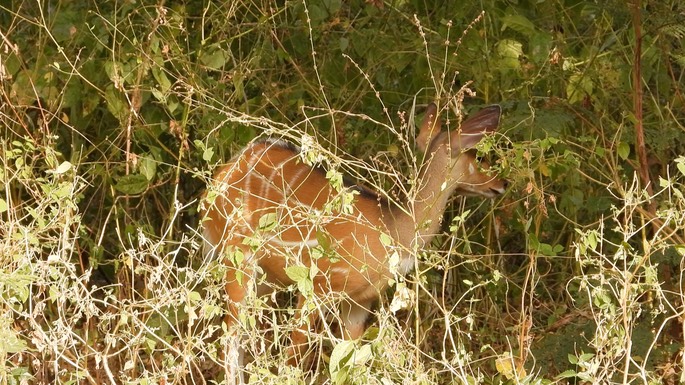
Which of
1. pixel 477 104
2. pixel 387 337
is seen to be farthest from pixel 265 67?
pixel 387 337

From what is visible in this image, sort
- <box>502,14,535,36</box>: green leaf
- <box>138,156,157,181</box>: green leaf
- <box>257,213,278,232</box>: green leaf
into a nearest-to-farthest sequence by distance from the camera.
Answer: <box>257,213,278,232</box>: green leaf → <box>502,14,535,36</box>: green leaf → <box>138,156,157,181</box>: green leaf

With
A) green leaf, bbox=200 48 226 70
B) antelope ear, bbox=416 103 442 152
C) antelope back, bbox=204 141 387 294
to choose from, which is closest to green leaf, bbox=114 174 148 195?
antelope back, bbox=204 141 387 294

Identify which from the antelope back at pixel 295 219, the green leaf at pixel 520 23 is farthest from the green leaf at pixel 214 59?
the green leaf at pixel 520 23

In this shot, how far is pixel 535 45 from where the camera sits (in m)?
Result: 5.35

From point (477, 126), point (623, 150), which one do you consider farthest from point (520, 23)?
point (623, 150)

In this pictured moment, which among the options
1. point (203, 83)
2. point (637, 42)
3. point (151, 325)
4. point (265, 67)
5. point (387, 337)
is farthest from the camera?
point (265, 67)

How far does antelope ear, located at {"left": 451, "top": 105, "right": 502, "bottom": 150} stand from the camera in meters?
5.20

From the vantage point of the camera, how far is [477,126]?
5.23 metres

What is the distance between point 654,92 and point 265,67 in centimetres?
174

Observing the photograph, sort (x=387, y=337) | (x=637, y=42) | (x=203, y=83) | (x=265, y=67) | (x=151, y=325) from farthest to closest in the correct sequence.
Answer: (x=265, y=67) → (x=203, y=83) → (x=151, y=325) → (x=637, y=42) → (x=387, y=337)

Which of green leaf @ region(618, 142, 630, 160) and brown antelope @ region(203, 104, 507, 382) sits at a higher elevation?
green leaf @ region(618, 142, 630, 160)

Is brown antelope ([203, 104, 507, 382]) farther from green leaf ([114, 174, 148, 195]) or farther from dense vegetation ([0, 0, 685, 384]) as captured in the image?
green leaf ([114, 174, 148, 195])

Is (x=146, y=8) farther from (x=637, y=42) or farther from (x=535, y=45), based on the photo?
(x=637, y=42)

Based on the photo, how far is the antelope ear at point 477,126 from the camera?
5195 mm
